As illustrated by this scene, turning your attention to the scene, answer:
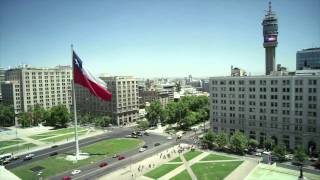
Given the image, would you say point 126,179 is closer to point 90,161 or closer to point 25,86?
point 90,161

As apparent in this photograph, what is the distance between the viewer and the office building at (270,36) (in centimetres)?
13175

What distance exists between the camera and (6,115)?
151m

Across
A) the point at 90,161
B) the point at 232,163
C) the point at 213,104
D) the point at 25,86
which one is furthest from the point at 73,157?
the point at 25,86

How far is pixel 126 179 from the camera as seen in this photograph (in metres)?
68.8

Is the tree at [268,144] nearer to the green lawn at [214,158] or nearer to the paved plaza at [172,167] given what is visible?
the paved plaza at [172,167]

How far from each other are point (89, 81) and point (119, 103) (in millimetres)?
76857

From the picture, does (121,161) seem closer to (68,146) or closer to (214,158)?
(214,158)

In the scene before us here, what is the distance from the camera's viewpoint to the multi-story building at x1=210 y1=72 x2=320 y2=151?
86188 millimetres

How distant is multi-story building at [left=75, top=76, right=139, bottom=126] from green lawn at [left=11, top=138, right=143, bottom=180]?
1429 inches

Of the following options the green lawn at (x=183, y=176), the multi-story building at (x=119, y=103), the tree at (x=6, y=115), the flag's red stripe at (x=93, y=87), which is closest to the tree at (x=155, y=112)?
the multi-story building at (x=119, y=103)

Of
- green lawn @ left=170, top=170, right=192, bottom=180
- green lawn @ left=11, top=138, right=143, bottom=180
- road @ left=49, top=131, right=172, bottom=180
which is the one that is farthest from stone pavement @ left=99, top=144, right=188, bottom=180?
green lawn @ left=11, top=138, right=143, bottom=180

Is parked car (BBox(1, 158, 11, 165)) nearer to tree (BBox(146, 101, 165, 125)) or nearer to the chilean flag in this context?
the chilean flag

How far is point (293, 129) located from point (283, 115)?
17.7 ft

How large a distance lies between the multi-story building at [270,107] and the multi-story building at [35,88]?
11498 centimetres
